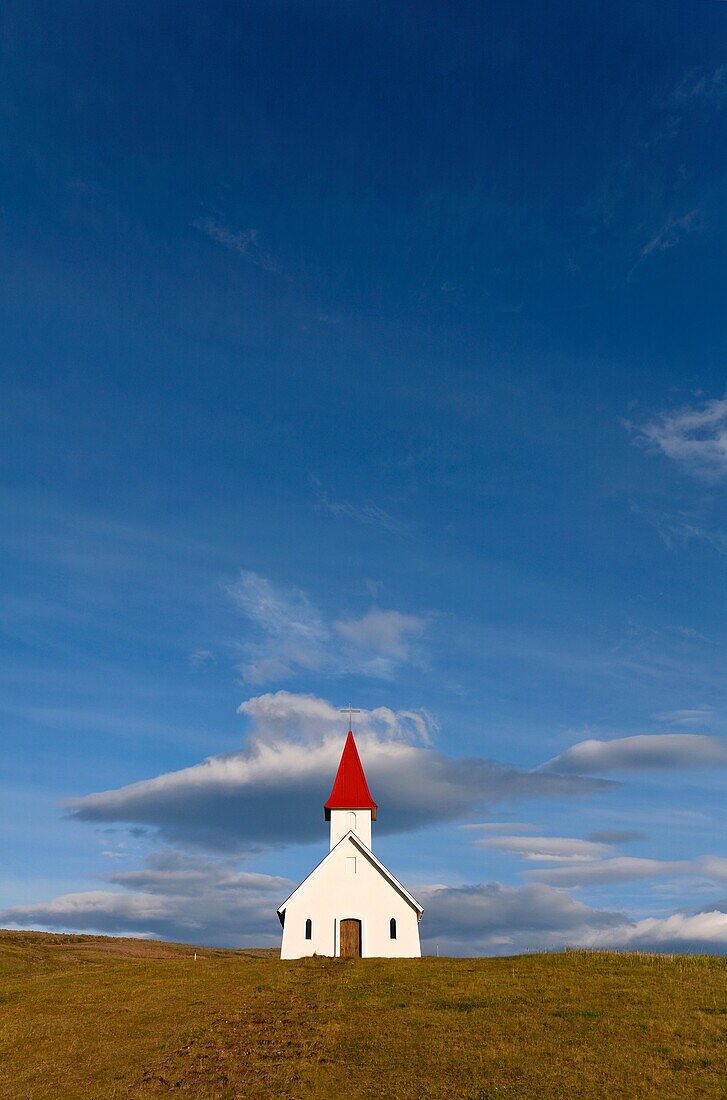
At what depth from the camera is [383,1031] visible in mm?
29766

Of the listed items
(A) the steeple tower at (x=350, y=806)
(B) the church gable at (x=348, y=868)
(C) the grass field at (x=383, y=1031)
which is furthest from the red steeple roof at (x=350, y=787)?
(C) the grass field at (x=383, y=1031)

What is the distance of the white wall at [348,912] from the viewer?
52625mm

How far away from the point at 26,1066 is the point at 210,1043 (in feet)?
20.7

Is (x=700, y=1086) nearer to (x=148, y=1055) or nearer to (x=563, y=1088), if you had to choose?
(x=563, y=1088)

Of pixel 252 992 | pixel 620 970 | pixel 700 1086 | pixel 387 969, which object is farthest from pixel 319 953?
pixel 700 1086

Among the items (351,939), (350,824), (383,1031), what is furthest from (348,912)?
(383,1031)

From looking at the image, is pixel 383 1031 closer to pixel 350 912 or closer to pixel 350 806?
pixel 350 912

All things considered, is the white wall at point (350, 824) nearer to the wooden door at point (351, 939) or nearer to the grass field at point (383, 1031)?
the wooden door at point (351, 939)

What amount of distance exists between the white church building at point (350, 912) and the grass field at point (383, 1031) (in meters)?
5.07

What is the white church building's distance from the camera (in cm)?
5259

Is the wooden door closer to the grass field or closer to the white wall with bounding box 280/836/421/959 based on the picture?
the white wall with bounding box 280/836/421/959

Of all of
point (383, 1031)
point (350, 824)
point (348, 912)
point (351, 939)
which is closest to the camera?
point (383, 1031)

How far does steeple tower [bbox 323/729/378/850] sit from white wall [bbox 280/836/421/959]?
6.14 metres

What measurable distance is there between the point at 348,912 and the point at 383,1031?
79.6ft
